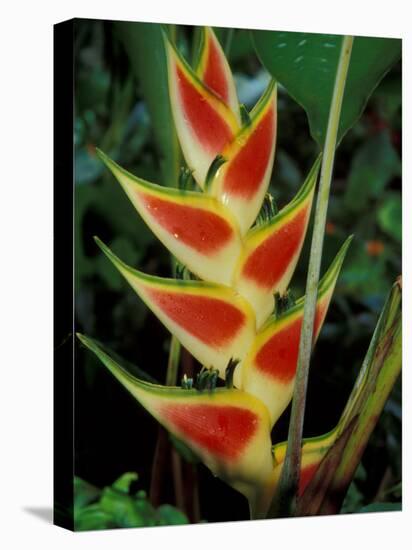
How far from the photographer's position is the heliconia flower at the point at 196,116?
4.77 m

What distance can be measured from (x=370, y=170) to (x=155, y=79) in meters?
0.88

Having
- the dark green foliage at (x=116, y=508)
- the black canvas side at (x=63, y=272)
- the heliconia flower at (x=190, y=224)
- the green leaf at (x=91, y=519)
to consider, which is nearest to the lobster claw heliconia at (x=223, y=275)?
the heliconia flower at (x=190, y=224)

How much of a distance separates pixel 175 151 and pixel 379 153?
0.82 m

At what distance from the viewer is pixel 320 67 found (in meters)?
5.03

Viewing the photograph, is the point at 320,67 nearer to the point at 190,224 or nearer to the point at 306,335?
the point at 190,224

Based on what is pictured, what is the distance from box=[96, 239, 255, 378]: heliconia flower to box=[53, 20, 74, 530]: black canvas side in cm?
18

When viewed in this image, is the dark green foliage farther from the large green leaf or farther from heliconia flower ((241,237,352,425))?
the large green leaf

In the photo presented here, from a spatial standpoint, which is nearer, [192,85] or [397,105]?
[192,85]

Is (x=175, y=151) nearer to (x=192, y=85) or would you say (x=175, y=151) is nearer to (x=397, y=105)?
(x=192, y=85)

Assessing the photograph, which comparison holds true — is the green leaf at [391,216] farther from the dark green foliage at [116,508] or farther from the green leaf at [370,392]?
the dark green foliage at [116,508]

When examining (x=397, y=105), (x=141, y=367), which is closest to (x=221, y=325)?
(x=141, y=367)

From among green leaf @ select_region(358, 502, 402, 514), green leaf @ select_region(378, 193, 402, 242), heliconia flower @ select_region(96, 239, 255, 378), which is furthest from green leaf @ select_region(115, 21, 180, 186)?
green leaf @ select_region(358, 502, 402, 514)

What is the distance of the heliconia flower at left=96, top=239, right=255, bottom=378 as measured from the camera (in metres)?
4.76

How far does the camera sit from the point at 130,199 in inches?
185
